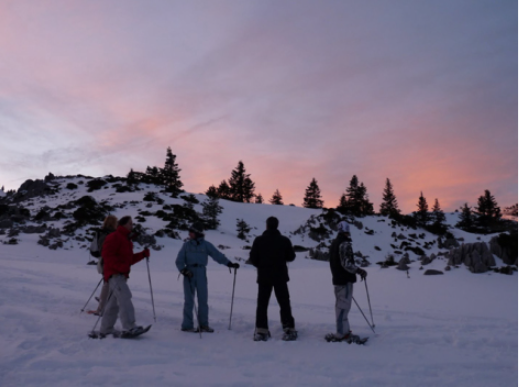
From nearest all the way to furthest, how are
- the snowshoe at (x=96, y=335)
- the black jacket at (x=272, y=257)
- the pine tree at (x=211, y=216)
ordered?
the snowshoe at (x=96, y=335) < the black jacket at (x=272, y=257) < the pine tree at (x=211, y=216)

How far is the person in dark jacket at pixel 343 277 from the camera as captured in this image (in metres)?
7.26

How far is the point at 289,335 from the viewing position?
23.8ft

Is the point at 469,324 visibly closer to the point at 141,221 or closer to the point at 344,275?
the point at 344,275

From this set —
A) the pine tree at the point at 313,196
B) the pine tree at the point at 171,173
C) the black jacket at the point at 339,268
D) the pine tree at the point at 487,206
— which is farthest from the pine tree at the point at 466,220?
the black jacket at the point at 339,268

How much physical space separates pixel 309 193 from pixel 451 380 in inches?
3292

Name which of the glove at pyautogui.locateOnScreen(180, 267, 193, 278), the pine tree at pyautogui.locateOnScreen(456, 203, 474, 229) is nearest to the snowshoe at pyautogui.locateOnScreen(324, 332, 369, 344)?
the glove at pyautogui.locateOnScreen(180, 267, 193, 278)

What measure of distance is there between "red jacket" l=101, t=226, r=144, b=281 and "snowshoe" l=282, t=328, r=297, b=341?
3174 mm

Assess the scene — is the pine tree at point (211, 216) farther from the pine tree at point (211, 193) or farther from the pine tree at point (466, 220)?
the pine tree at point (466, 220)

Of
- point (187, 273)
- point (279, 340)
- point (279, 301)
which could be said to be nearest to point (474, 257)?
point (279, 301)

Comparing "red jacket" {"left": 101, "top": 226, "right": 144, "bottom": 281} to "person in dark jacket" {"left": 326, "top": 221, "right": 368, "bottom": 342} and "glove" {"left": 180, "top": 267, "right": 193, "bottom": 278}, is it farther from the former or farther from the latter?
"person in dark jacket" {"left": 326, "top": 221, "right": 368, "bottom": 342}

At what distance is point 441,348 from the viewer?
680cm

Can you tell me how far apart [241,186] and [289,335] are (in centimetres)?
8071

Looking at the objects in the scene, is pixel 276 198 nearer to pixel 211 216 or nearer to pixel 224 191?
pixel 224 191

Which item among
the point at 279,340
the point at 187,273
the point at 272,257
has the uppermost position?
the point at 272,257
